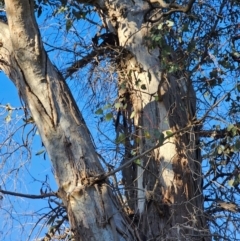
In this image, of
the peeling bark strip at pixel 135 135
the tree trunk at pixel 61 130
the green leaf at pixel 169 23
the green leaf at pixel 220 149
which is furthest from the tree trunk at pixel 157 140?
the tree trunk at pixel 61 130

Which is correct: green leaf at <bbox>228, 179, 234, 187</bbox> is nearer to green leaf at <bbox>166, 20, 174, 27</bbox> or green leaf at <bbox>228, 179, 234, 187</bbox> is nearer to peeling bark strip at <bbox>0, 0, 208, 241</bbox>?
peeling bark strip at <bbox>0, 0, 208, 241</bbox>

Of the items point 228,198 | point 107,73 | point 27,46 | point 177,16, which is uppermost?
point 177,16

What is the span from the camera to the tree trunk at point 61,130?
13.4 ft

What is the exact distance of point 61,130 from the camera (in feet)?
Answer: 14.1

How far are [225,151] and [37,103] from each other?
1.68 metres

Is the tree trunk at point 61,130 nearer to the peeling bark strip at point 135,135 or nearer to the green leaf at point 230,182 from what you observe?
the peeling bark strip at point 135,135

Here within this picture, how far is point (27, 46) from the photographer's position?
4.49 meters

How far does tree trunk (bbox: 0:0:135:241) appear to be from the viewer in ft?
13.4

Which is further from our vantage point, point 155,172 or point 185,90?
point 185,90

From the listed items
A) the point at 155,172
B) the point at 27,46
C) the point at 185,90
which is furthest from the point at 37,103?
the point at 185,90

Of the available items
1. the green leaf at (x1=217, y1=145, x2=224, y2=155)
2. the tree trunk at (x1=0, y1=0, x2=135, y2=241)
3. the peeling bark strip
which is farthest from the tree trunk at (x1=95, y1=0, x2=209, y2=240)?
the tree trunk at (x1=0, y1=0, x2=135, y2=241)

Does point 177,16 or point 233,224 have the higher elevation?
point 177,16

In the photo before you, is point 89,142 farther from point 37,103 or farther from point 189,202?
point 189,202

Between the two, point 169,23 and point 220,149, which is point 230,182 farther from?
point 169,23
